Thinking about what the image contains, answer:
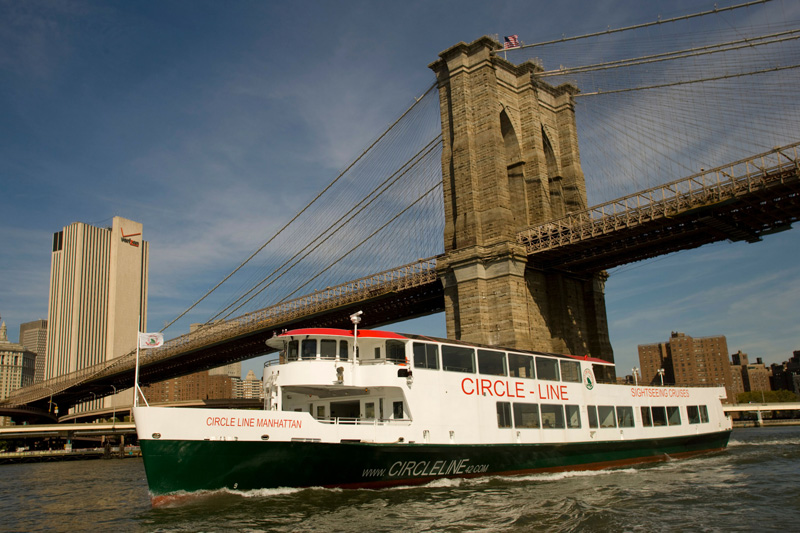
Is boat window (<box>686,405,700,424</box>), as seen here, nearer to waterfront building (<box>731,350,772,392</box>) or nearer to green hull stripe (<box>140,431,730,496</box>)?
green hull stripe (<box>140,431,730,496</box>)

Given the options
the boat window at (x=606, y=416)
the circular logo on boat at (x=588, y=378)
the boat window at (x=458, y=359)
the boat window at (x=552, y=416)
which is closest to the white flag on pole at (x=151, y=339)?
the boat window at (x=458, y=359)

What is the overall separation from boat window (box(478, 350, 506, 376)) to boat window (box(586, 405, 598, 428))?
5606 mm

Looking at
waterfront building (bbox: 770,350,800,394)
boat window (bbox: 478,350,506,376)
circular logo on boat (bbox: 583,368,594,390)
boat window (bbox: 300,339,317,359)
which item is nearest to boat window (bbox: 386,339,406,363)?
boat window (bbox: 300,339,317,359)

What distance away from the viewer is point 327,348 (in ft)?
69.7

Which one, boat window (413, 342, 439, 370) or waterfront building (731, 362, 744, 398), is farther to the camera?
waterfront building (731, 362, 744, 398)

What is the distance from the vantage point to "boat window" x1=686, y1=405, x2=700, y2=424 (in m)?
32.6

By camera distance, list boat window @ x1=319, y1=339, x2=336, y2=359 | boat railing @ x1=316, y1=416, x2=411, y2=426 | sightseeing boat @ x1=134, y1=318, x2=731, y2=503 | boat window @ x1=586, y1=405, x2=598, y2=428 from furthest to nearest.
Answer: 1. boat window @ x1=586, y1=405, x2=598, y2=428
2. boat window @ x1=319, y1=339, x2=336, y2=359
3. boat railing @ x1=316, y1=416, x2=411, y2=426
4. sightseeing boat @ x1=134, y1=318, x2=731, y2=503

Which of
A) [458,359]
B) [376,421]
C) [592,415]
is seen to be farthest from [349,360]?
[592,415]

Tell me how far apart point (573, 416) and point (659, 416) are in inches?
278

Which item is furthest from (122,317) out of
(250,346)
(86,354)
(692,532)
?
(692,532)

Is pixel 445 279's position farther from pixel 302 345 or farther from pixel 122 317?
pixel 122 317

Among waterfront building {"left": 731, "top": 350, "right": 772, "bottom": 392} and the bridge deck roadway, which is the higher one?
the bridge deck roadway

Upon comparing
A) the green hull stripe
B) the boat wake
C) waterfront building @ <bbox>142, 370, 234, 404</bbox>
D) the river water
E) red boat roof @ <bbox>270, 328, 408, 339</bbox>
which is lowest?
the river water

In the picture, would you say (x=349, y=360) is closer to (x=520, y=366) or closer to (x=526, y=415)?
(x=520, y=366)
